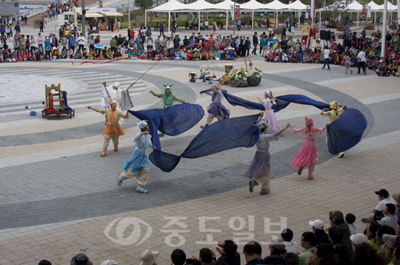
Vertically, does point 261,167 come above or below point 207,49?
below

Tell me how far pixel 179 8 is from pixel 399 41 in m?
18.2

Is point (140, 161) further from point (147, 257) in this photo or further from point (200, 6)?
point (200, 6)

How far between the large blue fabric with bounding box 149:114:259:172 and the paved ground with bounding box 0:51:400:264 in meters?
0.59

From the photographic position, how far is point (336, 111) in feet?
40.9

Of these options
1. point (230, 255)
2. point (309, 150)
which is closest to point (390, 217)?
point (230, 255)

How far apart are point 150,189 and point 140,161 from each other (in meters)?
0.65

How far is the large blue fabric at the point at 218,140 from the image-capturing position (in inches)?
394

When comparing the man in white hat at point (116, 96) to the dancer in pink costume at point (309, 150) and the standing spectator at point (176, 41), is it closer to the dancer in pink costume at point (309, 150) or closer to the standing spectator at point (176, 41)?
the dancer in pink costume at point (309, 150)

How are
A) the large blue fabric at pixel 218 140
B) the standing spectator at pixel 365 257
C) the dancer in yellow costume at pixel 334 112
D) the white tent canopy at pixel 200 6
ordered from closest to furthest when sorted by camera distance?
the standing spectator at pixel 365 257, the large blue fabric at pixel 218 140, the dancer in yellow costume at pixel 334 112, the white tent canopy at pixel 200 6

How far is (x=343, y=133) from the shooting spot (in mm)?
11680

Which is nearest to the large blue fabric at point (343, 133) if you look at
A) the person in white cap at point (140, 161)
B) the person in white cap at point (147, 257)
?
the person in white cap at point (140, 161)

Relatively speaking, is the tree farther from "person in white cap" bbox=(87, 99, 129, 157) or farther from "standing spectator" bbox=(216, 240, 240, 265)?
"standing spectator" bbox=(216, 240, 240, 265)

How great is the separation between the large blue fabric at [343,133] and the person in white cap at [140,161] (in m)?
4.48

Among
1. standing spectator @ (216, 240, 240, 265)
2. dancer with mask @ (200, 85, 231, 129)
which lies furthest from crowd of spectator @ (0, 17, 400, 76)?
standing spectator @ (216, 240, 240, 265)
